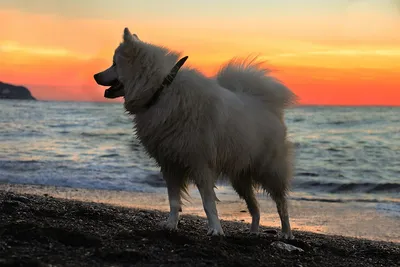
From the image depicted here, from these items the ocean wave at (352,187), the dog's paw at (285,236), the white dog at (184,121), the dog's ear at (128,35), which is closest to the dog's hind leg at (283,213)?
the dog's paw at (285,236)

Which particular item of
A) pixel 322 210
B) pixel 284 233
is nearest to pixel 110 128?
pixel 322 210

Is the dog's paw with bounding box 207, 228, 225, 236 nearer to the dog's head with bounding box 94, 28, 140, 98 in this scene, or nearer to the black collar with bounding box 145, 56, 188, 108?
the black collar with bounding box 145, 56, 188, 108

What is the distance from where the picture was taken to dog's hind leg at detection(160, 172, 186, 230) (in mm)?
5383

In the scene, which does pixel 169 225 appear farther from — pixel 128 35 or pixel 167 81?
pixel 128 35

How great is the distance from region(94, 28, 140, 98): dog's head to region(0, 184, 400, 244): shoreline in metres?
2.22

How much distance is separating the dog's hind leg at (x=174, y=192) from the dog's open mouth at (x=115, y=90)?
3.00 ft

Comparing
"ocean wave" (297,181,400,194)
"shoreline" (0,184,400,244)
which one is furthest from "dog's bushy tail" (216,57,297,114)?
"ocean wave" (297,181,400,194)

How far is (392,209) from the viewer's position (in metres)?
9.45

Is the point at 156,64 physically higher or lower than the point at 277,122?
higher

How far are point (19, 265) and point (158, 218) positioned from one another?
365 centimetres

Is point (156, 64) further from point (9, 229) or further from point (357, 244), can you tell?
point (357, 244)

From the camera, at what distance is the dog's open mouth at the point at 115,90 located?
17.1 feet

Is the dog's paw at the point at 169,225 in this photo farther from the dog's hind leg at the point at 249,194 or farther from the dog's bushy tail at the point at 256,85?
the dog's bushy tail at the point at 256,85

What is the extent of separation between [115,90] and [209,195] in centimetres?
137
